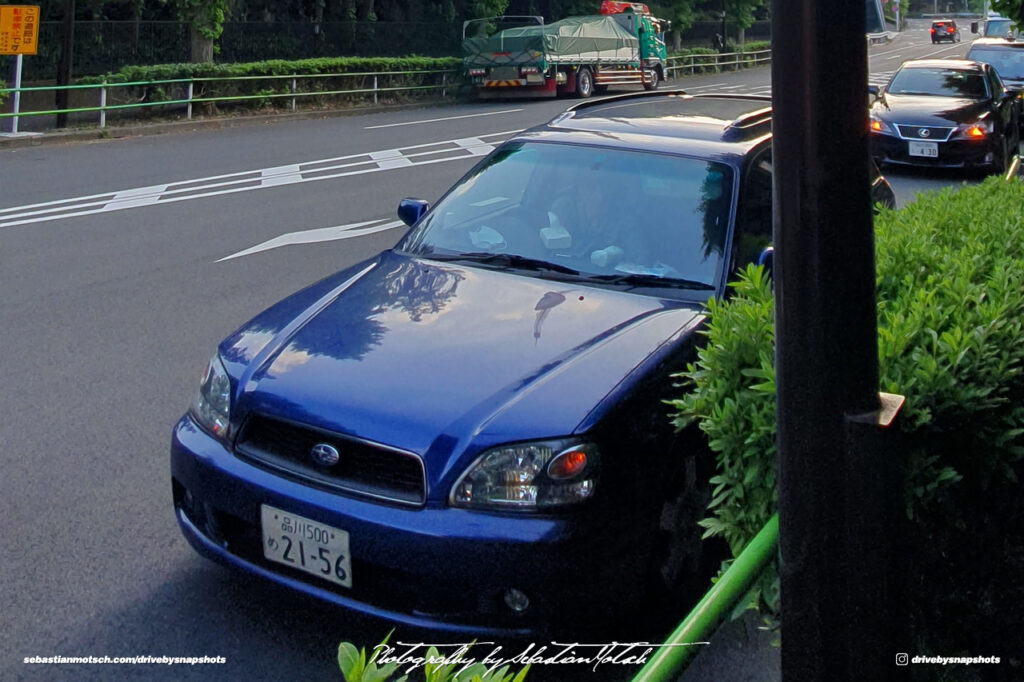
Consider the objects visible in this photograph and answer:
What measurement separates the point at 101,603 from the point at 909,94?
1587 centimetres

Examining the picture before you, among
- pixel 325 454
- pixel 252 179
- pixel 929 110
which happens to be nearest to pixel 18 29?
pixel 252 179

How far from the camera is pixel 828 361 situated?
233cm

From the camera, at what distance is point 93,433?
234 inches

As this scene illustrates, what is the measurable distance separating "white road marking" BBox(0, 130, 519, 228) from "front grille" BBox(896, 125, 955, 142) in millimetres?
6361

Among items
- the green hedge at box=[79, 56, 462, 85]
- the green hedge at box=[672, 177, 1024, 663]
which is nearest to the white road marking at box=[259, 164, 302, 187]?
the green hedge at box=[79, 56, 462, 85]

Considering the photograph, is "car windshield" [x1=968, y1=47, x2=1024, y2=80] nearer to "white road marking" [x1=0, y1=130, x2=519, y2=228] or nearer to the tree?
"white road marking" [x1=0, y1=130, x2=519, y2=228]

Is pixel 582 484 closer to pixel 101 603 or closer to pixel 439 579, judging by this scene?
pixel 439 579

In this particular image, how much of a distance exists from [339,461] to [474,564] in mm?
554

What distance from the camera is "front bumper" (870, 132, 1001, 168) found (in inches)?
630

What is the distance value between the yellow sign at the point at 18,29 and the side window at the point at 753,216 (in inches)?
728

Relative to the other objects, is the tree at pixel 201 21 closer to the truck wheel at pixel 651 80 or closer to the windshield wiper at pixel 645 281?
the truck wheel at pixel 651 80

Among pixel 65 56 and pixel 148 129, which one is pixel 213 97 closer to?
pixel 148 129

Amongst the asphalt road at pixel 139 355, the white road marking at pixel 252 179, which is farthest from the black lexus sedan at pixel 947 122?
the white road marking at pixel 252 179

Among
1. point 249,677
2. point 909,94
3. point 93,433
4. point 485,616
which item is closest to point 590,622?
point 485,616
